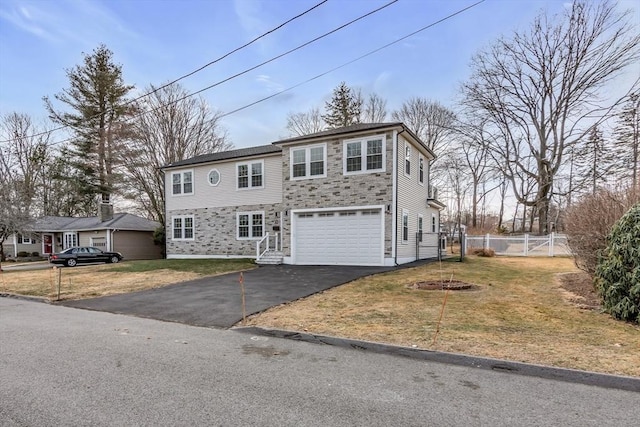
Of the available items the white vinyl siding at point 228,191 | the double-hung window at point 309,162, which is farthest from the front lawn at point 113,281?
the double-hung window at point 309,162

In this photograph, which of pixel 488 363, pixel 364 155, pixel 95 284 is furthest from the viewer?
pixel 364 155

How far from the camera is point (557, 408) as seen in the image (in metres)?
3.39

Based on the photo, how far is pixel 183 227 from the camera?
2238 cm

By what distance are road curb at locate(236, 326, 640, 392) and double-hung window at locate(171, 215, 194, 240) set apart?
696 inches

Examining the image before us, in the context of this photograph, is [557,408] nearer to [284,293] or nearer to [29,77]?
[284,293]

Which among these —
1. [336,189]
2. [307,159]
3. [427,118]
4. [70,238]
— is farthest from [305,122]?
[70,238]

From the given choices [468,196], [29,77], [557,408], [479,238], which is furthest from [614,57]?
[29,77]

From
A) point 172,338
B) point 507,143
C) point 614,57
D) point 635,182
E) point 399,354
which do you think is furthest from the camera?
point 507,143

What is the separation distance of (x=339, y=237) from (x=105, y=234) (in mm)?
20744

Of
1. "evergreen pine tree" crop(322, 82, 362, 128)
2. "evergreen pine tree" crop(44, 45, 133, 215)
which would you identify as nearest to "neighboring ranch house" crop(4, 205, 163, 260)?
"evergreen pine tree" crop(44, 45, 133, 215)

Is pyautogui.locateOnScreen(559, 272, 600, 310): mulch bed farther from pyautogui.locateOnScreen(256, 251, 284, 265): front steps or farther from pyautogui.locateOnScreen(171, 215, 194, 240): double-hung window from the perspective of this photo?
pyautogui.locateOnScreen(171, 215, 194, 240): double-hung window

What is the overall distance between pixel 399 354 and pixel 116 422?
341cm

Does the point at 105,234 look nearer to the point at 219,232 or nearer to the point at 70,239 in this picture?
the point at 70,239

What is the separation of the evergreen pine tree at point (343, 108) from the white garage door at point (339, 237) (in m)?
22.1
